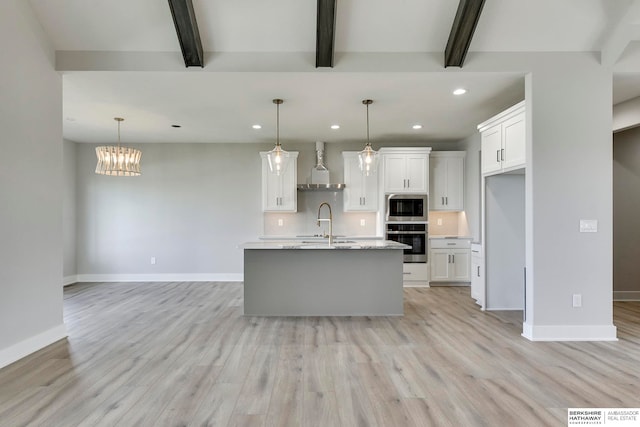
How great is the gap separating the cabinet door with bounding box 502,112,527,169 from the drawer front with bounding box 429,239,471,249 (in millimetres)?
2427

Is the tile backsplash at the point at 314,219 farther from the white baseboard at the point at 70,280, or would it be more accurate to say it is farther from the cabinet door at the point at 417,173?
the white baseboard at the point at 70,280

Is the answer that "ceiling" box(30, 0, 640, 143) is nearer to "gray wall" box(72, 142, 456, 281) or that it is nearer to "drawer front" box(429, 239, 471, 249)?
"gray wall" box(72, 142, 456, 281)

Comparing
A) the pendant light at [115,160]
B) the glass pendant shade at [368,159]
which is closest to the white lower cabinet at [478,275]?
the glass pendant shade at [368,159]

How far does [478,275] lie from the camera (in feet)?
16.1

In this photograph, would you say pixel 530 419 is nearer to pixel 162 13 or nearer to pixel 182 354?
pixel 182 354

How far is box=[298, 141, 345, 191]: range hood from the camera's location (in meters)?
6.58

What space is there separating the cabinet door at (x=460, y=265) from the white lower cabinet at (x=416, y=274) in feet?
1.69

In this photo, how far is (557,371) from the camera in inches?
109

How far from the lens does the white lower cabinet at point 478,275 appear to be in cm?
474

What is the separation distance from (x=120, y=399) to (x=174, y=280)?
15.7ft

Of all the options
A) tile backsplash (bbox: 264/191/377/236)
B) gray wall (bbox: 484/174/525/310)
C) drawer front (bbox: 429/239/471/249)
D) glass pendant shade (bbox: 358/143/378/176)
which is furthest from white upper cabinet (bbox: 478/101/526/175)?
tile backsplash (bbox: 264/191/377/236)

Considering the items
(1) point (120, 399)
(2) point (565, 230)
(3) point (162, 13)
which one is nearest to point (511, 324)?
(2) point (565, 230)

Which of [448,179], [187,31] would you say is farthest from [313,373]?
[448,179]

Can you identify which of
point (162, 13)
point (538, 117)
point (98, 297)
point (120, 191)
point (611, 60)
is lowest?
point (98, 297)
